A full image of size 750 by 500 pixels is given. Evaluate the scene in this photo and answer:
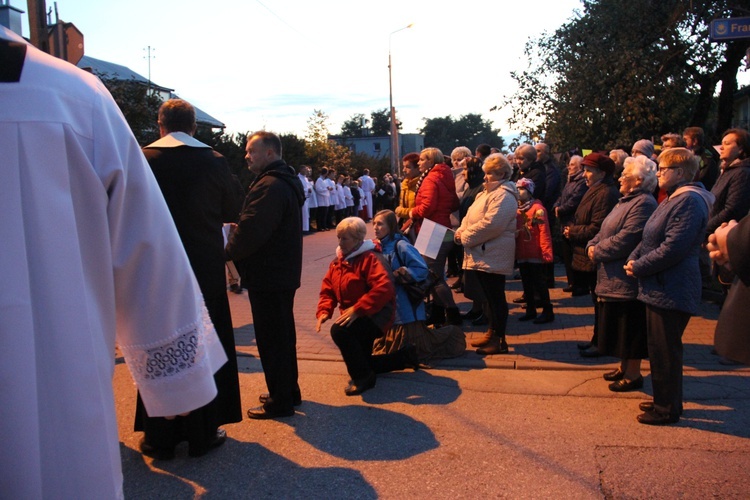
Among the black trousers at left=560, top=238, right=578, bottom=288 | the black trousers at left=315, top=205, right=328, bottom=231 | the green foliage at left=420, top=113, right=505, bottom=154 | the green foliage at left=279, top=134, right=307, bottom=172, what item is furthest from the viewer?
the green foliage at left=420, top=113, right=505, bottom=154

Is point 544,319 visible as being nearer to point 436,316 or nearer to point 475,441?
point 436,316

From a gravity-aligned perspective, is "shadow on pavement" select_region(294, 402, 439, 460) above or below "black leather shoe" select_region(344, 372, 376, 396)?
below

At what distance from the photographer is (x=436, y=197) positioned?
781 cm

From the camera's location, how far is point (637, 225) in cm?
523

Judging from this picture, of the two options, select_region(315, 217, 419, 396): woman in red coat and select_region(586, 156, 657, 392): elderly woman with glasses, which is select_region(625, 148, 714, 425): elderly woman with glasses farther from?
select_region(315, 217, 419, 396): woman in red coat

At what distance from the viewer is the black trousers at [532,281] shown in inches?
303

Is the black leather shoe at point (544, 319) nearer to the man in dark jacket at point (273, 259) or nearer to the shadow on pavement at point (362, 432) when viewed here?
the shadow on pavement at point (362, 432)

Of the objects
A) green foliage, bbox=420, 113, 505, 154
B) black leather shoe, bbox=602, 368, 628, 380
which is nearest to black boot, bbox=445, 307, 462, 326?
black leather shoe, bbox=602, 368, 628, 380

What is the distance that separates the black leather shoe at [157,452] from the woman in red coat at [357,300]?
1556 millimetres

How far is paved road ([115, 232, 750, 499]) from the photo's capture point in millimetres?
3947

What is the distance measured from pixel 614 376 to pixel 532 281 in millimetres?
Answer: 2244

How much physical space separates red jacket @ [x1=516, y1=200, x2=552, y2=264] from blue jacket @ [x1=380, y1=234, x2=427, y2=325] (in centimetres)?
161

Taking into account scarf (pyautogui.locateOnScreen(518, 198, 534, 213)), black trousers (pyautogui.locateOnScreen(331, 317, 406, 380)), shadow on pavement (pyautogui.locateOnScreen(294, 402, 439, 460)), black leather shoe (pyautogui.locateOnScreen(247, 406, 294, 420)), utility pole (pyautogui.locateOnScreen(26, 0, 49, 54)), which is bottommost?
shadow on pavement (pyautogui.locateOnScreen(294, 402, 439, 460))

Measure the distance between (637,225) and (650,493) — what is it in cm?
211
